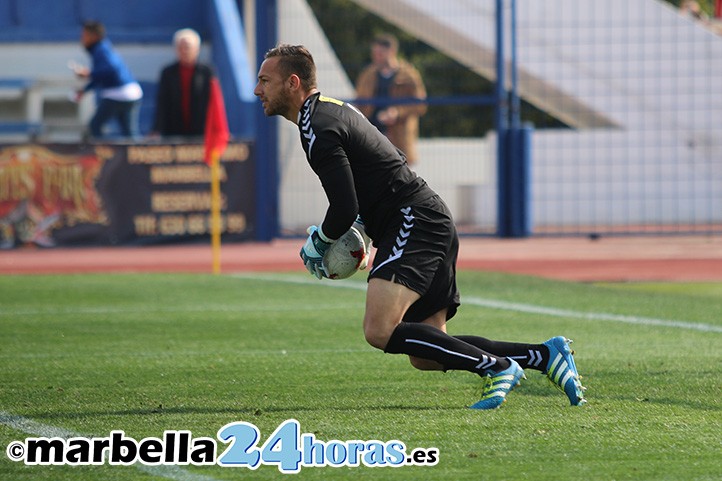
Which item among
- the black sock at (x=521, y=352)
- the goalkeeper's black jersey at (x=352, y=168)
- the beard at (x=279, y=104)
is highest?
the beard at (x=279, y=104)

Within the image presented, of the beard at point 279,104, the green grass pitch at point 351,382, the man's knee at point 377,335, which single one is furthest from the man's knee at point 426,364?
the beard at point 279,104

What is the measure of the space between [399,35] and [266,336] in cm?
2598

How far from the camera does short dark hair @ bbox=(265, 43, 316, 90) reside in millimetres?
6590

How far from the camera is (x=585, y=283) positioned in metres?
13.8

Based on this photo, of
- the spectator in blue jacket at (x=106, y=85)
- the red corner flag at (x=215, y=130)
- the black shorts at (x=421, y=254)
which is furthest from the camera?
the spectator in blue jacket at (x=106, y=85)

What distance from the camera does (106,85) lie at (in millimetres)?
18969

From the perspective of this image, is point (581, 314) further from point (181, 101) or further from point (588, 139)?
point (181, 101)

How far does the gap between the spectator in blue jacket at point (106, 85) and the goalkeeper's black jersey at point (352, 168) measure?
41.3 feet

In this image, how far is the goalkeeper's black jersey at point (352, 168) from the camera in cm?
634

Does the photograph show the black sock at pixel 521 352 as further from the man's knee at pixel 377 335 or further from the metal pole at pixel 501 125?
the metal pole at pixel 501 125

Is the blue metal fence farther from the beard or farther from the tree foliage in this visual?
the beard

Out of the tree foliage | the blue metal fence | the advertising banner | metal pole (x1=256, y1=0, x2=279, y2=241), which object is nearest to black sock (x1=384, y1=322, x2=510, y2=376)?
the tree foliage

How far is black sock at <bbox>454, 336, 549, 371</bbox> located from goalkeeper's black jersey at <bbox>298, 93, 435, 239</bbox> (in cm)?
75

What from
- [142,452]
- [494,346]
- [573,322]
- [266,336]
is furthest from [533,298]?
[142,452]
